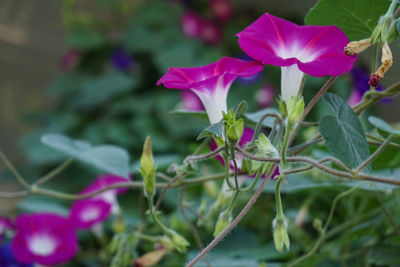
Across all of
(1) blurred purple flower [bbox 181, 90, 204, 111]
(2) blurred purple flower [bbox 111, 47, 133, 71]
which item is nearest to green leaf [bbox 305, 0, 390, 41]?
(1) blurred purple flower [bbox 181, 90, 204, 111]

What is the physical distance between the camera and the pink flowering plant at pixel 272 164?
289 mm

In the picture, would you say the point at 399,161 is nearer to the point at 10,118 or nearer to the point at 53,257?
the point at 53,257

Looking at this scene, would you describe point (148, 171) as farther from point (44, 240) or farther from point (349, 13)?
point (44, 240)

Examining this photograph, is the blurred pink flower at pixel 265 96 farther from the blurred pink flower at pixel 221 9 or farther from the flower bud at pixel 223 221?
the flower bud at pixel 223 221

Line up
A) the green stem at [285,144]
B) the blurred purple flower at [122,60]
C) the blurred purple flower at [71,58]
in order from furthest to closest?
the blurred purple flower at [71,58]
the blurred purple flower at [122,60]
the green stem at [285,144]

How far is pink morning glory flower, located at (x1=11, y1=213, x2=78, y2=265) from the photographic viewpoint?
538 mm

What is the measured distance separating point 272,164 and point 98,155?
21cm

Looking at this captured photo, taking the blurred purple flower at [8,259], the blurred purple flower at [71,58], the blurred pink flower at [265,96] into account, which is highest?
the blurred purple flower at [8,259]

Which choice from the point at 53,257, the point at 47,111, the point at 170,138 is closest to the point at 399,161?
the point at 53,257

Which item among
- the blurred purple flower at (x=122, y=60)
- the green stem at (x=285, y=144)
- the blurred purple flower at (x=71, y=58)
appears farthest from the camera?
the blurred purple flower at (x=71, y=58)

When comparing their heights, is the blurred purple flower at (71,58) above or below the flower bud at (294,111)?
below

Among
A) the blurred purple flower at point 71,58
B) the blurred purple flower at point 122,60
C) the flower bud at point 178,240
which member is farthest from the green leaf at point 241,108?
the blurred purple flower at point 71,58

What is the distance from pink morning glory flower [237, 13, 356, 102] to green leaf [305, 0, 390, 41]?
0.10 feet

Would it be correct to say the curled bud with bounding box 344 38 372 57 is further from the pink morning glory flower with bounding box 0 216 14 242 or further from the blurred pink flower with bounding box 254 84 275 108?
the blurred pink flower with bounding box 254 84 275 108
